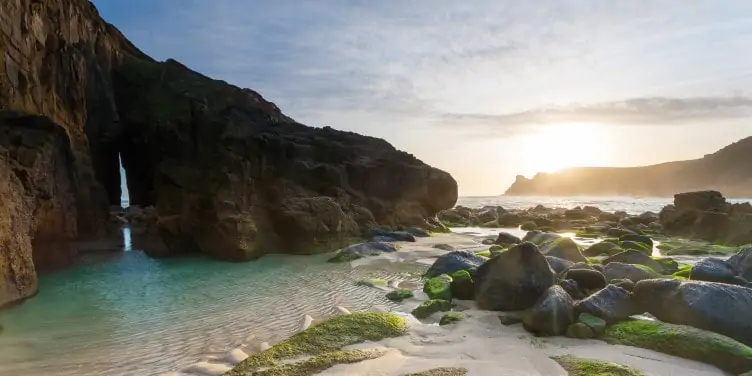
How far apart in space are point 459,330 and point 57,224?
21.9m

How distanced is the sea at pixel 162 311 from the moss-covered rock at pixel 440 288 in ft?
4.31

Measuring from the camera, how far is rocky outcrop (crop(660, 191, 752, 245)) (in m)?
26.6

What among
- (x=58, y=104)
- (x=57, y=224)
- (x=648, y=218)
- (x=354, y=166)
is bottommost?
(x=648, y=218)

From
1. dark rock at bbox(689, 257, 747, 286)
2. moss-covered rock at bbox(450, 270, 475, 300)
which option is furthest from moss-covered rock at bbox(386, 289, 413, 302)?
dark rock at bbox(689, 257, 747, 286)

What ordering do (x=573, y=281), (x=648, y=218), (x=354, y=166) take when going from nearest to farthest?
(x=573, y=281), (x=354, y=166), (x=648, y=218)

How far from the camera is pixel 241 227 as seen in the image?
21734 mm

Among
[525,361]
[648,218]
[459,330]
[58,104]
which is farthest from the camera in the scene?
[648,218]

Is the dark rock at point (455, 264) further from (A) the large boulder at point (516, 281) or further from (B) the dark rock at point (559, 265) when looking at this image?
(A) the large boulder at point (516, 281)

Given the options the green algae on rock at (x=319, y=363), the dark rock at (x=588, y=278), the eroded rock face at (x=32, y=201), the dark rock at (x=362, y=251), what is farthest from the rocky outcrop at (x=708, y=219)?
the eroded rock face at (x=32, y=201)

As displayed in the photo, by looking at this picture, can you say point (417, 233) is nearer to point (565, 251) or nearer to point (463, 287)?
point (565, 251)

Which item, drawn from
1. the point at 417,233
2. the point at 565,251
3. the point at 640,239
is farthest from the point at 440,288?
the point at 417,233

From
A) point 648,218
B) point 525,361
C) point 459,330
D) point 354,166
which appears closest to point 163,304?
point 459,330

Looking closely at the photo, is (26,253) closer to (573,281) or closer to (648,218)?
(573,281)

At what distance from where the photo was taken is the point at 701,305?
869cm
